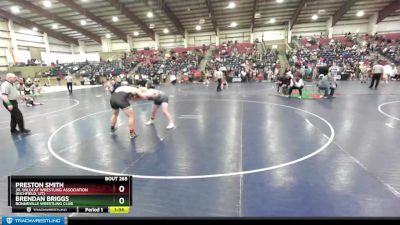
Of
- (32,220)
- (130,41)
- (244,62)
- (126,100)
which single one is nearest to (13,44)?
(130,41)

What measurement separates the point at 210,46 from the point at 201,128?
28.4 metres

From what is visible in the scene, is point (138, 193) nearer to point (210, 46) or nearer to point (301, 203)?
point (301, 203)

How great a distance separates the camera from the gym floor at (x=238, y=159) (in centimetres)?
295

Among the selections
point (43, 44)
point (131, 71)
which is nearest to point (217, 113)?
point (131, 71)

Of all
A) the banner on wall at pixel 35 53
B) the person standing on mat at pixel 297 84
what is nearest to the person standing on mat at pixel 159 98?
the person standing on mat at pixel 297 84

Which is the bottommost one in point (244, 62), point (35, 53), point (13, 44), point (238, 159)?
point (238, 159)

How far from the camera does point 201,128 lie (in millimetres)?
6562

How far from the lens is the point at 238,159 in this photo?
4.35 metres

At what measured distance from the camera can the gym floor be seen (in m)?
2.95

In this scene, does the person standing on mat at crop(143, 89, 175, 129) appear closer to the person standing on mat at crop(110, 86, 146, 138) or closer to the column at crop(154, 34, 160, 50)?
the person standing on mat at crop(110, 86, 146, 138)

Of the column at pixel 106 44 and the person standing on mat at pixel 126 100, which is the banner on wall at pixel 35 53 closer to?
the column at pixel 106 44

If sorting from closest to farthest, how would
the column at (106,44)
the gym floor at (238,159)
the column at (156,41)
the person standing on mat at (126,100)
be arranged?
1. the gym floor at (238,159)
2. the person standing on mat at (126,100)
3. the column at (156,41)
4. the column at (106,44)

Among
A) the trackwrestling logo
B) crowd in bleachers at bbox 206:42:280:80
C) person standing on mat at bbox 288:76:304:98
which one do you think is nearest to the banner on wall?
crowd in bleachers at bbox 206:42:280:80
